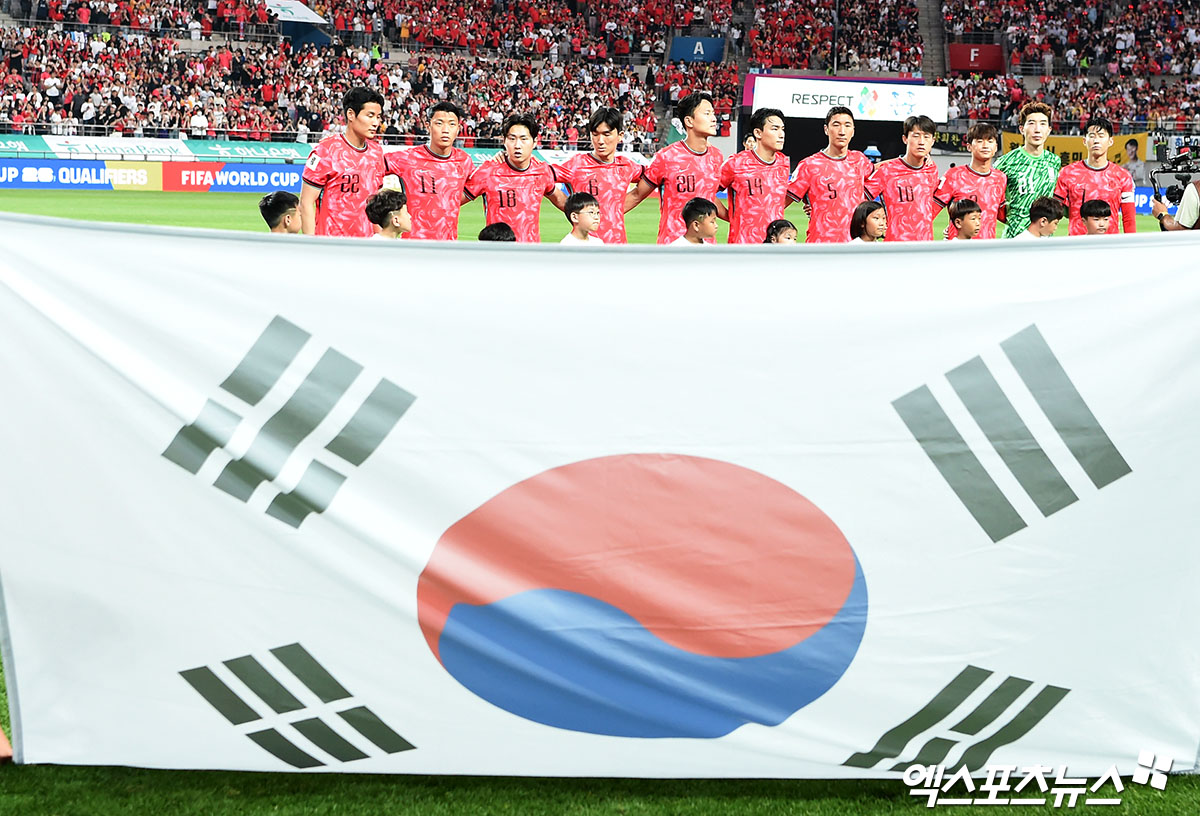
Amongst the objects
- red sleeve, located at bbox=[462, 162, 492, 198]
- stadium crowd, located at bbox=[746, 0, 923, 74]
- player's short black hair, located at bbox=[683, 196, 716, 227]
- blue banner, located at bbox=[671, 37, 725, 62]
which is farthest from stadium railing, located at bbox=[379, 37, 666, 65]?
player's short black hair, located at bbox=[683, 196, 716, 227]

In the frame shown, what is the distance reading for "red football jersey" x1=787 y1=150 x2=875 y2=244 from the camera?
9273 millimetres

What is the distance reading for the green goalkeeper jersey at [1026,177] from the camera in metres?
10.5

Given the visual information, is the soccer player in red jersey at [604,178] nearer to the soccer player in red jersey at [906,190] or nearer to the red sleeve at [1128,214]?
the soccer player in red jersey at [906,190]

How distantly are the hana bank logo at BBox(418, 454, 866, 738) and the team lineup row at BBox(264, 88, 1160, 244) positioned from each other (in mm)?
4609

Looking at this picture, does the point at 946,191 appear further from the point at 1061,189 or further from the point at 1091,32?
the point at 1091,32

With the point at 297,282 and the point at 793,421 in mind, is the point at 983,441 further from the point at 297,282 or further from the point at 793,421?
the point at 297,282

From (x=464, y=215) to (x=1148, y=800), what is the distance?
20.8 metres

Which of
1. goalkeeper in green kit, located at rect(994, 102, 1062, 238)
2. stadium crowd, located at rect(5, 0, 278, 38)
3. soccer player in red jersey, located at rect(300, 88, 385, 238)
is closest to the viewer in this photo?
soccer player in red jersey, located at rect(300, 88, 385, 238)

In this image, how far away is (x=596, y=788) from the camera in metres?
3.24

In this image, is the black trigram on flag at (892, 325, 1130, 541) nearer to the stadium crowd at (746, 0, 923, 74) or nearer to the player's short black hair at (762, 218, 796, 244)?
the player's short black hair at (762, 218, 796, 244)

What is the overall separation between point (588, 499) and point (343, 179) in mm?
5855

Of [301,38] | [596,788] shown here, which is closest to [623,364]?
[596,788]

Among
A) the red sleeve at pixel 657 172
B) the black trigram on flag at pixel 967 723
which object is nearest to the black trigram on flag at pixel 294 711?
the black trigram on flag at pixel 967 723

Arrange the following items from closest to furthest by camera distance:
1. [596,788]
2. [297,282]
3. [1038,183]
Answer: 1. [297,282]
2. [596,788]
3. [1038,183]
